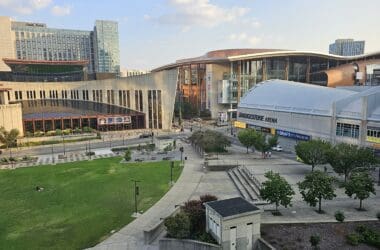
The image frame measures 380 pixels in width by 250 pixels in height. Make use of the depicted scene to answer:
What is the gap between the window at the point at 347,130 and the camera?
4910 centimetres

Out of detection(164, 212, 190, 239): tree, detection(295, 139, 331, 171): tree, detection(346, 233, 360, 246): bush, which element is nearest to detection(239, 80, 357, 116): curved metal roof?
detection(295, 139, 331, 171): tree

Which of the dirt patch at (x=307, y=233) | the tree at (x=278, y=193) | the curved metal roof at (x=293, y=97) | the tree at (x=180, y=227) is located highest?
the curved metal roof at (x=293, y=97)

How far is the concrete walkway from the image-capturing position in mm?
24250

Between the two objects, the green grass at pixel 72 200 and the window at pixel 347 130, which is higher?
the window at pixel 347 130

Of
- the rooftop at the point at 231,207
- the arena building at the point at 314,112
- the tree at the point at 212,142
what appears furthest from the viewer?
the tree at the point at 212,142

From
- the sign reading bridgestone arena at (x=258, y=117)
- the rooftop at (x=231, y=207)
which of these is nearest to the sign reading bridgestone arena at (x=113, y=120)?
the sign reading bridgestone arena at (x=258, y=117)

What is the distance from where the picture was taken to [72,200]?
33.5 meters

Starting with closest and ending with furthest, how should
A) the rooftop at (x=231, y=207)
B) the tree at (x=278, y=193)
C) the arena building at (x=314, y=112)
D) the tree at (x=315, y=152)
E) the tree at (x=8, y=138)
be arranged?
1. the rooftop at (x=231, y=207)
2. the tree at (x=278, y=193)
3. the tree at (x=315, y=152)
4. the arena building at (x=314, y=112)
5. the tree at (x=8, y=138)

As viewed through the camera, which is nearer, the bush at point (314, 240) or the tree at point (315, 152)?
the bush at point (314, 240)

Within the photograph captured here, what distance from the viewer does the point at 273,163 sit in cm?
4866

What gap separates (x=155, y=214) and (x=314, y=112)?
3997 centimetres

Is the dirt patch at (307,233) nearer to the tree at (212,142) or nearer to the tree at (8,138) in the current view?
the tree at (212,142)

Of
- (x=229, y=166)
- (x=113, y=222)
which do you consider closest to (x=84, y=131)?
(x=229, y=166)

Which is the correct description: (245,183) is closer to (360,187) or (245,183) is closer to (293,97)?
(360,187)
